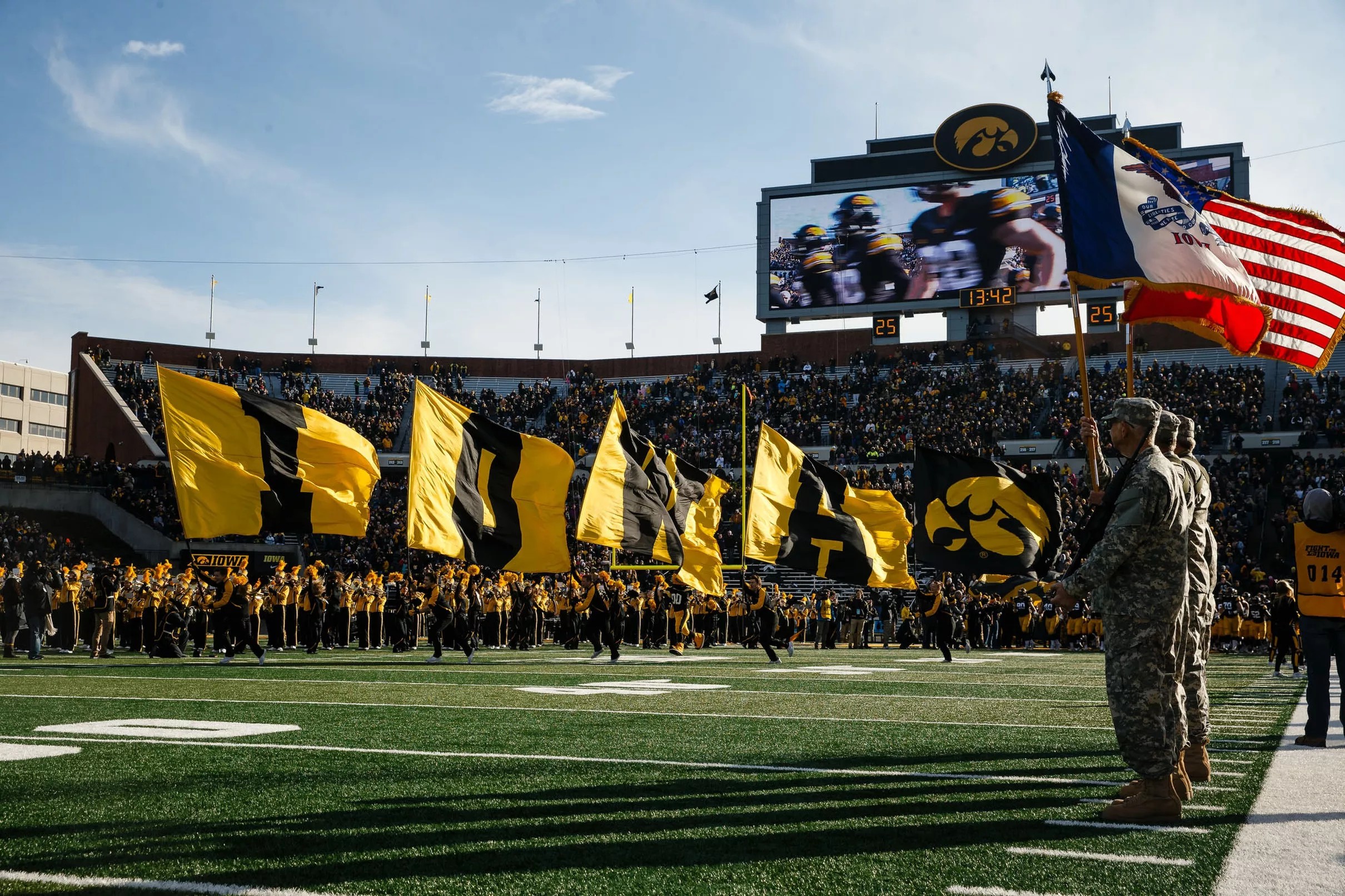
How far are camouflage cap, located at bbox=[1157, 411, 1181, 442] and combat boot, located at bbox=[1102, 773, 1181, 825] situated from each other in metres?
1.92

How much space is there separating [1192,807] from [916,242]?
4587 cm

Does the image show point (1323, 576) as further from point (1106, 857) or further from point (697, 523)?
point (697, 523)

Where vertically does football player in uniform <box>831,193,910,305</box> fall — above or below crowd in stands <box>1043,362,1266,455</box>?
above

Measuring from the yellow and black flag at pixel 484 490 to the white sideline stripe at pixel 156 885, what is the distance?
32.9ft

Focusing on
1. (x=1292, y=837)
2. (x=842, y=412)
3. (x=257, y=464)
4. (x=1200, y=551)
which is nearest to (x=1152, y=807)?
(x=1292, y=837)

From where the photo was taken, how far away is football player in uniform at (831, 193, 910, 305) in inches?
1953

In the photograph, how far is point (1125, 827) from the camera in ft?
16.4

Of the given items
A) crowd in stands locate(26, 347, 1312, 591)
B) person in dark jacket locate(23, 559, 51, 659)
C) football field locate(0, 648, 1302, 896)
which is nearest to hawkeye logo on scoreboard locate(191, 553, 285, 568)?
crowd in stands locate(26, 347, 1312, 591)

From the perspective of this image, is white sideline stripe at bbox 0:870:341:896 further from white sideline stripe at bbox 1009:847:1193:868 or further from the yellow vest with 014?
the yellow vest with 014

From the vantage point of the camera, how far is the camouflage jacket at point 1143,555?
17.4ft

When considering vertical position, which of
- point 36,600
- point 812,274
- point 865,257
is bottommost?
point 36,600

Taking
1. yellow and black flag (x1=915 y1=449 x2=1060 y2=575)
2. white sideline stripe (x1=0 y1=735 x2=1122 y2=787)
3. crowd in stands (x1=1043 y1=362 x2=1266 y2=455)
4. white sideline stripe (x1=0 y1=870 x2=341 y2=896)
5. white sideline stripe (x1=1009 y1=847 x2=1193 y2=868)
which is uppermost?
crowd in stands (x1=1043 y1=362 x2=1266 y2=455)

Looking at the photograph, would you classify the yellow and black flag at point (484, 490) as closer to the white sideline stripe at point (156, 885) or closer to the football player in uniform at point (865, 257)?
the white sideline stripe at point (156, 885)

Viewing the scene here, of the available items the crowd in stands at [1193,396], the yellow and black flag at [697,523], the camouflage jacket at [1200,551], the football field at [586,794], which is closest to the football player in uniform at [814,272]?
the crowd in stands at [1193,396]
